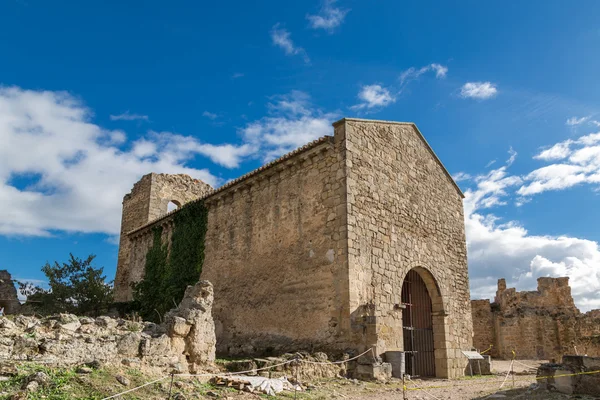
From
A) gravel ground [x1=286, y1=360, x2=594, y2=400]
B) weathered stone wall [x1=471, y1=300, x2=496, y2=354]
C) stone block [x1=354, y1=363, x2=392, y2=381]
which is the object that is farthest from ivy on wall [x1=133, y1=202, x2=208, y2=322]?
Result: weathered stone wall [x1=471, y1=300, x2=496, y2=354]

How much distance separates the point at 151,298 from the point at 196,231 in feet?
10.7

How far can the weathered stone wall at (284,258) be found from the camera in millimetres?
11906

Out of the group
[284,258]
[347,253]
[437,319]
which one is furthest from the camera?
[437,319]

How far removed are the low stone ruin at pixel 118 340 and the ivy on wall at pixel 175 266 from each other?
740 centimetres

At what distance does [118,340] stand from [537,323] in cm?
2028

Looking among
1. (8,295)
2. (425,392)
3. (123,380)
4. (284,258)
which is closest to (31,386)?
(123,380)

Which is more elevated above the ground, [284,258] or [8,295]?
[284,258]

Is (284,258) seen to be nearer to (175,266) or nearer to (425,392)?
(425,392)

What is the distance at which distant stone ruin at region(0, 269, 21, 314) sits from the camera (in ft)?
63.9

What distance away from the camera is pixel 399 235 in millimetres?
13656

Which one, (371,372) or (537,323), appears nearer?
(371,372)

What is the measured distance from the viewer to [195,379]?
26.1ft

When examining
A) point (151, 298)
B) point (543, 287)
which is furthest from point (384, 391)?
point (543, 287)

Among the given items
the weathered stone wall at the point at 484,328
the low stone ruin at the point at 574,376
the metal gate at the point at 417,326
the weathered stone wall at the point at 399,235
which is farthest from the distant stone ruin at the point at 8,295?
the weathered stone wall at the point at 484,328
